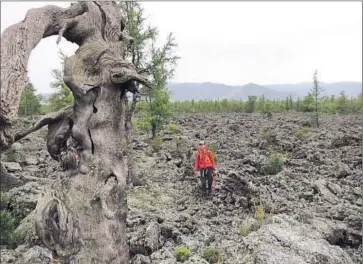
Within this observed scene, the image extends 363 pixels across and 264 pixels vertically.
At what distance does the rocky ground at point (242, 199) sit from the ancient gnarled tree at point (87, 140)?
279cm

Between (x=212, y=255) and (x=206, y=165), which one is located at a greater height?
(x=206, y=165)

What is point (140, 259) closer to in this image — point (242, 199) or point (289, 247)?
point (289, 247)

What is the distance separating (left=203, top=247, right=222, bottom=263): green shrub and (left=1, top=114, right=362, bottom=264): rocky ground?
2 centimetres

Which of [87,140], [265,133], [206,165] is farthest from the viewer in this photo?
[265,133]

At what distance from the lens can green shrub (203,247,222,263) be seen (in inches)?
294

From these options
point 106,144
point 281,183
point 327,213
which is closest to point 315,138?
point 281,183

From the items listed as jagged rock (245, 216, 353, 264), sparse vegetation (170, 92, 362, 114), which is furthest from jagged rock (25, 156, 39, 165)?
sparse vegetation (170, 92, 362, 114)

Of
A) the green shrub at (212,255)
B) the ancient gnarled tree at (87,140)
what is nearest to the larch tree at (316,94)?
the green shrub at (212,255)

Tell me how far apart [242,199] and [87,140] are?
6.52 m

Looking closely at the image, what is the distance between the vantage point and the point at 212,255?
7.58 metres

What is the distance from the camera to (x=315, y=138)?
17.7 m

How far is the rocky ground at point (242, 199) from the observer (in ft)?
25.0

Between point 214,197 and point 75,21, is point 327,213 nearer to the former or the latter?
point 214,197

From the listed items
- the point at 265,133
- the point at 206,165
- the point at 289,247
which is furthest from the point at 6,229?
the point at 265,133
